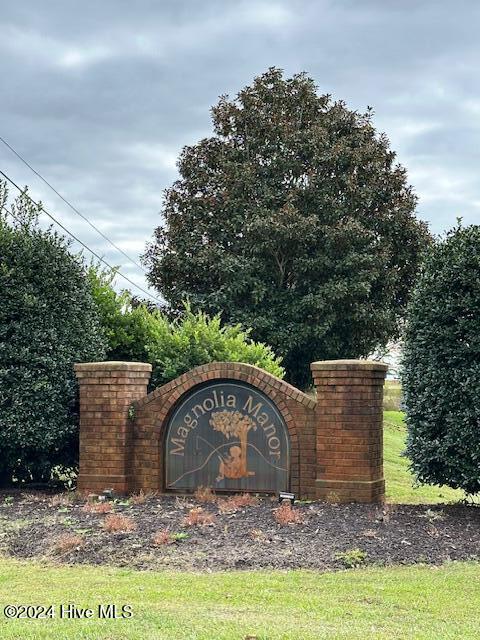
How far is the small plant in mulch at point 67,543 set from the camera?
25.4 feet

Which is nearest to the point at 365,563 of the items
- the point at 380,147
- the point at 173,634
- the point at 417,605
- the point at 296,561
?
the point at 296,561

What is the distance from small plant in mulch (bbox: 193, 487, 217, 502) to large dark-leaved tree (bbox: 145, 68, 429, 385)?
14862 mm

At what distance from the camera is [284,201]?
2678 centimetres

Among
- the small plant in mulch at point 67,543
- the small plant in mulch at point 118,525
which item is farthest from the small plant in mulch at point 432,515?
the small plant in mulch at point 67,543

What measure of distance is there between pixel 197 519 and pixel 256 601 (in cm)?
276

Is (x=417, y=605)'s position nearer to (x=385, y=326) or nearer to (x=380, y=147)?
(x=385, y=326)

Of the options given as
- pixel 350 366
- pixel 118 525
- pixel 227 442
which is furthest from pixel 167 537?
pixel 350 366

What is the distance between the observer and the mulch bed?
24.3 feet

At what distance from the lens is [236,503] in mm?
9523

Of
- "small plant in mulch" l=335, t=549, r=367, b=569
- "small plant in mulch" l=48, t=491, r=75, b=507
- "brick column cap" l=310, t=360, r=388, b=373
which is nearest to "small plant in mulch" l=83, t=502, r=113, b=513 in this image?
"small plant in mulch" l=48, t=491, r=75, b=507

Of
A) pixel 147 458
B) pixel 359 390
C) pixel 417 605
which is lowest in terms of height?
pixel 417 605

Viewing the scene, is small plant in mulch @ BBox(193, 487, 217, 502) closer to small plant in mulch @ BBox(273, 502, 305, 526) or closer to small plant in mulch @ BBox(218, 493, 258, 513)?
small plant in mulch @ BBox(218, 493, 258, 513)

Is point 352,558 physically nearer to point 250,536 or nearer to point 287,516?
point 250,536

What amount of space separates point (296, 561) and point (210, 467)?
3.36 metres
